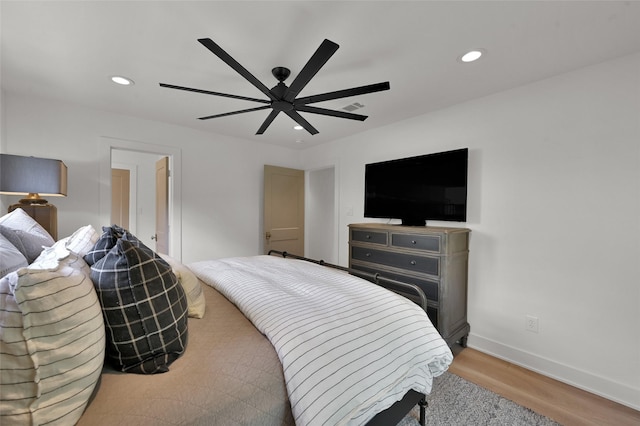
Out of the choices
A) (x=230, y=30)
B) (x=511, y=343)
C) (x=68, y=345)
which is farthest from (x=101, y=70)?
(x=511, y=343)

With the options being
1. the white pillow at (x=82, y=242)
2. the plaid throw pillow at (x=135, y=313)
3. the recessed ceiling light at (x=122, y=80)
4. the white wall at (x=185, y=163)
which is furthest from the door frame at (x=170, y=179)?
the plaid throw pillow at (x=135, y=313)

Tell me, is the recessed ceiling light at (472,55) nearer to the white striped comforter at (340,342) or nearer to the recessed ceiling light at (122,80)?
the white striped comforter at (340,342)

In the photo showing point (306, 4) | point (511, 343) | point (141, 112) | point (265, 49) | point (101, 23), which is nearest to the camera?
point (306, 4)

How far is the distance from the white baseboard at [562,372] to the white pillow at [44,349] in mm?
2903

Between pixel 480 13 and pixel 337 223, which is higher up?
pixel 480 13

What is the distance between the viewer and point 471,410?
174cm

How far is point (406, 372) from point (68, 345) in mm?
1212

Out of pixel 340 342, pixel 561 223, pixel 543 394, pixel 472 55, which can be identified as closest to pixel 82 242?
pixel 340 342

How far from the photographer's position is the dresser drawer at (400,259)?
2.37 m

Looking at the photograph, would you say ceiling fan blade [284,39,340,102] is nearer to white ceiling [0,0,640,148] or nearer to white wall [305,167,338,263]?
white ceiling [0,0,640,148]

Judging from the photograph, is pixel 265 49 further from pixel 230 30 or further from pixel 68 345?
pixel 68 345

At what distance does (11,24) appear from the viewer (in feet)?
5.12

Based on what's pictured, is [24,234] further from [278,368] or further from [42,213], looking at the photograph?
[278,368]

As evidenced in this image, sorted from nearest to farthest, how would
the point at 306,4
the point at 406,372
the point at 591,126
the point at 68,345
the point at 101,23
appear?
the point at 68,345 < the point at 406,372 < the point at 306,4 < the point at 101,23 < the point at 591,126
